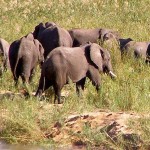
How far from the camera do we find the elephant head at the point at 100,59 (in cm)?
1197

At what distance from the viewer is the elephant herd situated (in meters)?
11.3

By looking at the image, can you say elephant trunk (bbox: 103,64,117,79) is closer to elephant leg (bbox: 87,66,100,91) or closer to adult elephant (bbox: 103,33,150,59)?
elephant leg (bbox: 87,66,100,91)

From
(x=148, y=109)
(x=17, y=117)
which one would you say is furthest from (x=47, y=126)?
(x=148, y=109)

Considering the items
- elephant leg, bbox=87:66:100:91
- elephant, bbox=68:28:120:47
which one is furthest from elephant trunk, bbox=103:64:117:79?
elephant, bbox=68:28:120:47

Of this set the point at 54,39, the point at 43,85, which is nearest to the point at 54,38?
the point at 54,39

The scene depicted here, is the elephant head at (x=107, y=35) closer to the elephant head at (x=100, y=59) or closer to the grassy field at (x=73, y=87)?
the grassy field at (x=73, y=87)

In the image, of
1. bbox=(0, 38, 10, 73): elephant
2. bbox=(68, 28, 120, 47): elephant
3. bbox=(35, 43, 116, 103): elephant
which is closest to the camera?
bbox=(35, 43, 116, 103): elephant

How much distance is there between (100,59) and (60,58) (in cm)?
113

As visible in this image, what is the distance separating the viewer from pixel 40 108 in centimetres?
1027

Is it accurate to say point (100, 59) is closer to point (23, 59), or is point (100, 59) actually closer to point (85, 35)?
point (23, 59)

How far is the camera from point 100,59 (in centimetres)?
1216

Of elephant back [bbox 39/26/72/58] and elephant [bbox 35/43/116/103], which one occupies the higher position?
elephant [bbox 35/43/116/103]

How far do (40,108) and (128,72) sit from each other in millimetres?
3245

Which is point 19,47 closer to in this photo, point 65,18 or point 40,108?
point 40,108
